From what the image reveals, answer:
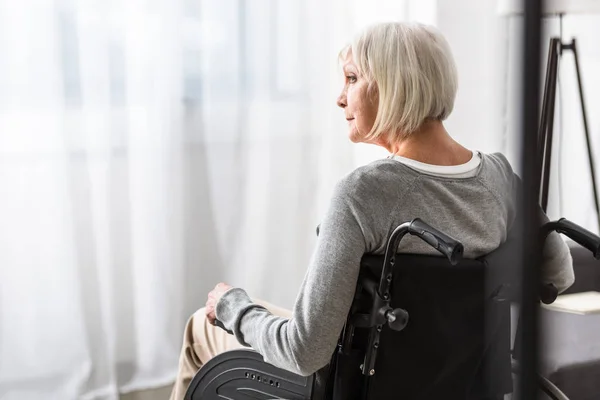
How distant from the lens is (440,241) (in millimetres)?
1039

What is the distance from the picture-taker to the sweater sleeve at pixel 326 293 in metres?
1.20

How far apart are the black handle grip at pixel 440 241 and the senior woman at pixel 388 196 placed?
0.13 m

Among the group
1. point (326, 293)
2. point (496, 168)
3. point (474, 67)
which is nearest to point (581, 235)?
point (496, 168)

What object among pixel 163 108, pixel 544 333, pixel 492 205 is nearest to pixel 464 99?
pixel 163 108

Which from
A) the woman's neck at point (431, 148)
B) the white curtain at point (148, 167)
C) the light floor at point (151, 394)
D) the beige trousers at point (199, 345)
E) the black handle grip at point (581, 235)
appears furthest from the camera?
the light floor at point (151, 394)

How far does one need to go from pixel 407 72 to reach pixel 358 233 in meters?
0.31

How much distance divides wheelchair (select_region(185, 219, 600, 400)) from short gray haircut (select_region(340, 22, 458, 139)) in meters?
0.26

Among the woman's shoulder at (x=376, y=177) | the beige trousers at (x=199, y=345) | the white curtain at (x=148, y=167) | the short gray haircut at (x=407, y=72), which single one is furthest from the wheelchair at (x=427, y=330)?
the white curtain at (x=148, y=167)

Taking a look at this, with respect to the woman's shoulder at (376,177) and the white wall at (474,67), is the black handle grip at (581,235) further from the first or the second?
the white wall at (474,67)

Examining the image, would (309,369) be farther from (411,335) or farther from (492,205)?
(492,205)

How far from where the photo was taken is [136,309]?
2.42 m

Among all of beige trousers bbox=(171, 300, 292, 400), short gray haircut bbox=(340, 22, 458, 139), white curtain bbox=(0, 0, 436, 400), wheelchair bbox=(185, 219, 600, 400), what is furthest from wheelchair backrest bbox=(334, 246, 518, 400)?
white curtain bbox=(0, 0, 436, 400)

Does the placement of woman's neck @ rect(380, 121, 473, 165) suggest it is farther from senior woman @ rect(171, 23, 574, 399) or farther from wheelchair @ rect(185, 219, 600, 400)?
wheelchair @ rect(185, 219, 600, 400)

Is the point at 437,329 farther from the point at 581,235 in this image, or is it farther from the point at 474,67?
the point at 474,67
